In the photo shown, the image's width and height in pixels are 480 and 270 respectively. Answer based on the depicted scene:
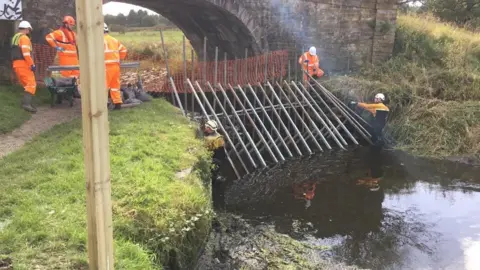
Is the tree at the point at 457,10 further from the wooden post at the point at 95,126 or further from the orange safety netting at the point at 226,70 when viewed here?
the wooden post at the point at 95,126

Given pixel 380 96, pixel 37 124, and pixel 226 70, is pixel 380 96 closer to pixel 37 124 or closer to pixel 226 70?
pixel 226 70

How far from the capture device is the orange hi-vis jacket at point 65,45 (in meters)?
8.13

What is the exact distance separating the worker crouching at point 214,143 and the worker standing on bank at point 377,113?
4842 millimetres

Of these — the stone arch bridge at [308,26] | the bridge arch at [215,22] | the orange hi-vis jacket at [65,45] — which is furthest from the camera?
the stone arch bridge at [308,26]

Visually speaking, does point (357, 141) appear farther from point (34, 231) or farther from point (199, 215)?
point (34, 231)

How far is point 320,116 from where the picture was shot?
471 inches

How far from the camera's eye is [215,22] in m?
14.0

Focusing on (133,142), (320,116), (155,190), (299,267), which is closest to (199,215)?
(155,190)

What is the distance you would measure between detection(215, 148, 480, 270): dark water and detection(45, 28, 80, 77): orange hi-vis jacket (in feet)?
12.1

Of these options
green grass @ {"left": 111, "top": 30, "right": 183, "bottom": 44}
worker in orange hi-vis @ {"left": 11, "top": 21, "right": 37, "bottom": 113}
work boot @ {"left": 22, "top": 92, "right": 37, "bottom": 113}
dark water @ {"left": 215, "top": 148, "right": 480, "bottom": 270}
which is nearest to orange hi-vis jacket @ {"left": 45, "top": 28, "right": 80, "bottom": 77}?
worker in orange hi-vis @ {"left": 11, "top": 21, "right": 37, "bottom": 113}

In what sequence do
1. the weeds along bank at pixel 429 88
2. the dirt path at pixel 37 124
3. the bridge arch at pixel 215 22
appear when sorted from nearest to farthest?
1. the dirt path at pixel 37 124
2. the weeds along bank at pixel 429 88
3. the bridge arch at pixel 215 22

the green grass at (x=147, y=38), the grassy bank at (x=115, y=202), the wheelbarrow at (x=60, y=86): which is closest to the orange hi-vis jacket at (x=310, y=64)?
the wheelbarrow at (x=60, y=86)

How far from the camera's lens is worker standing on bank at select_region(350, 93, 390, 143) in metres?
11.5

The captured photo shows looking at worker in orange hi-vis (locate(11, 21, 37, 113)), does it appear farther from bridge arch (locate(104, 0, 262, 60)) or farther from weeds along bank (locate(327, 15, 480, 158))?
weeds along bank (locate(327, 15, 480, 158))
